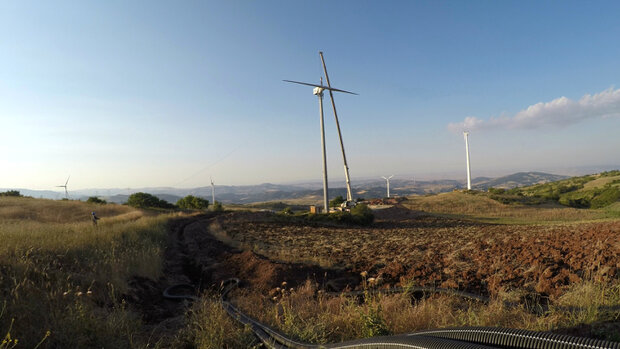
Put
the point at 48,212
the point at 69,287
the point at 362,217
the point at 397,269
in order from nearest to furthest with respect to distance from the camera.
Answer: the point at 69,287, the point at 397,269, the point at 48,212, the point at 362,217

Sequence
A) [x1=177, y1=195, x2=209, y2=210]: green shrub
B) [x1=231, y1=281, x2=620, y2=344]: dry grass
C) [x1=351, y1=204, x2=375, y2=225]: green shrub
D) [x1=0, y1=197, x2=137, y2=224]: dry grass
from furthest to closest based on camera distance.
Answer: [x1=177, y1=195, x2=209, y2=210]: green shrub, [x1=351, y1=204, x2=375, y2=225]: green shrub, [x1=0, y1=197, x2=137, y2=224]: dry grass, [x1=231, y1=281, x2=620, y2=344]: dry grass

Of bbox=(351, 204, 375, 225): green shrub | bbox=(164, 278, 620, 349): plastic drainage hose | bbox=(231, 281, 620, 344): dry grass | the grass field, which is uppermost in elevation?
bbox=(164, 278, 620, 349): plastic drainage hose

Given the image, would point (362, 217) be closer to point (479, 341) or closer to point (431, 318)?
point (431, 318)

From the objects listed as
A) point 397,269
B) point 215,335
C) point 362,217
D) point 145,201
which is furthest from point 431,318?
point 145,201

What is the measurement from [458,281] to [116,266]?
944 cm

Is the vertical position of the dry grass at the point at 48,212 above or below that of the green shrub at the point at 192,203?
above

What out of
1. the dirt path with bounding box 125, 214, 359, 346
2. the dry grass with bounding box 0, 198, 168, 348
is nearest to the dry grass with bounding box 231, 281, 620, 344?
the dirt path with bounding box 125, 214, 359, 346

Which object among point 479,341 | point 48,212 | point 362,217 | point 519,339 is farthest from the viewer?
point 362,217

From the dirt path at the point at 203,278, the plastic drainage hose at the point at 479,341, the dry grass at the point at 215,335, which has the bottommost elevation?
the dirt path at the point at 203,278

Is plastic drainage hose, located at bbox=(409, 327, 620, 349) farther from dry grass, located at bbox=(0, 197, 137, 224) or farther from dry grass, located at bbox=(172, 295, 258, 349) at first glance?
dry grass, located at bbox=(0, 197, 137, 224)

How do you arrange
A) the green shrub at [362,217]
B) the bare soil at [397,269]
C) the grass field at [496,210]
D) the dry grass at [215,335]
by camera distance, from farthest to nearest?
the green shrub at [362,217], the grass field at [496,210], the bare soil at [397,269], the dry grass at [215,335]

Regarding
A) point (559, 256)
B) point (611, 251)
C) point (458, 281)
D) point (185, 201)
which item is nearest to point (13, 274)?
point (458, 281)

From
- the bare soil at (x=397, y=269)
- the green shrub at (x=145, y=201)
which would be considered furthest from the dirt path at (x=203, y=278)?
the green shrub at (x=145, y=201)

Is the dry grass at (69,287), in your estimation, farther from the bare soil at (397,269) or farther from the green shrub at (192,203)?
the green shrub at (192,203)
